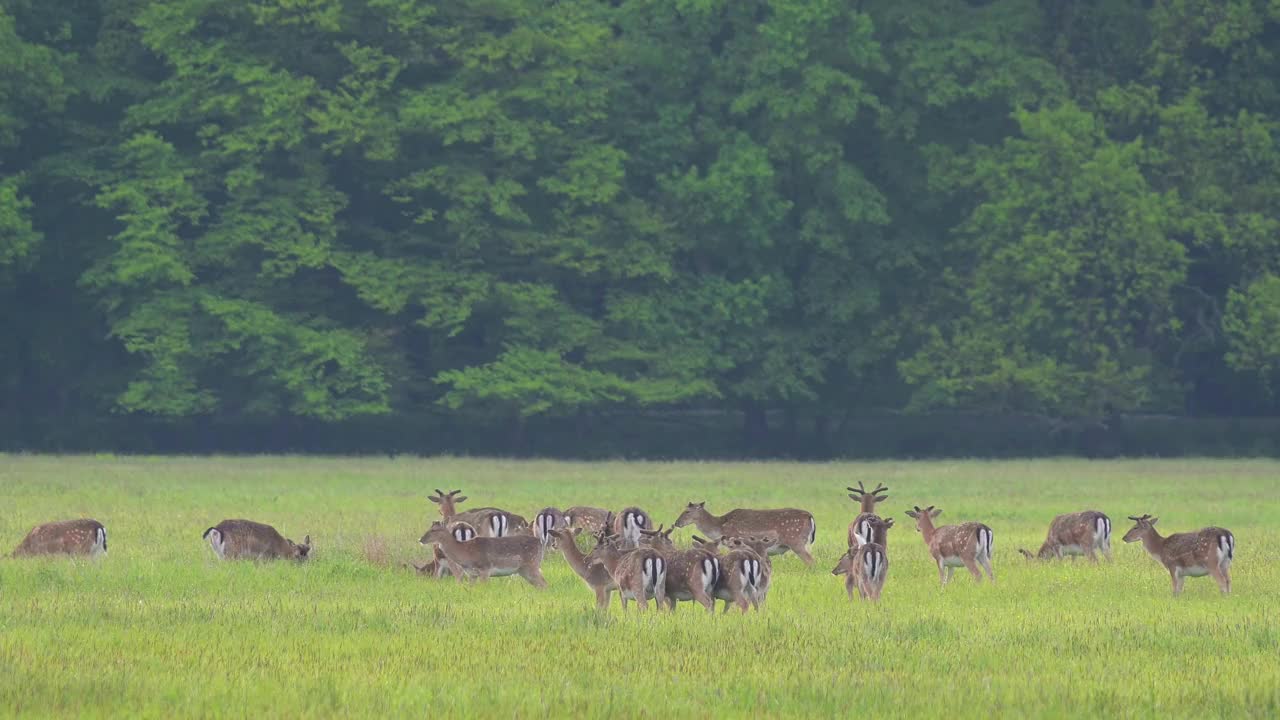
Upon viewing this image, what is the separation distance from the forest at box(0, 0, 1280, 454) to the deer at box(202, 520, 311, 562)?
26.0m

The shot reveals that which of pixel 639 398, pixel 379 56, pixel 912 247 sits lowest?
pixel 639 398

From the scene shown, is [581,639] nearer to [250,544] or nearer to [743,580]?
[743,580]

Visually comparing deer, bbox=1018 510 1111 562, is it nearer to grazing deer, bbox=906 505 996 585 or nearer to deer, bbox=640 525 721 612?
grazing deer, bbox=906 505 996 585

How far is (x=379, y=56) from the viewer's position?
47625mm

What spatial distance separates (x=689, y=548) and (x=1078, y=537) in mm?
5499

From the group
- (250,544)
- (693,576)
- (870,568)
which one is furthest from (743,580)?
(250,544)

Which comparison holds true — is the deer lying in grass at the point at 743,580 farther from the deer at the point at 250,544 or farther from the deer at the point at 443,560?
the deer at the point at 250,544

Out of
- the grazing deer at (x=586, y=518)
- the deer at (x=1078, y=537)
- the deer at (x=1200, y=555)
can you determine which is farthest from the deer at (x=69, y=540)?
the deer at (x=1200, y=555)

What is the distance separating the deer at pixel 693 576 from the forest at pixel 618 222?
3037cm

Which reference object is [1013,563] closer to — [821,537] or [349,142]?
[821,537]

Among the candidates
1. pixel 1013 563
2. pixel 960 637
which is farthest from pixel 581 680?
pixel 1013 563

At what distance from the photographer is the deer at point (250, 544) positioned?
19266 mm

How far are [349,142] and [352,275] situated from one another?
3.01m

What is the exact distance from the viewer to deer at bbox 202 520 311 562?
1927 centimetres
